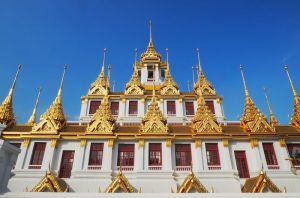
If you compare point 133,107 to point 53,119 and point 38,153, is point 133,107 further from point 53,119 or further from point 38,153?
point 38,153

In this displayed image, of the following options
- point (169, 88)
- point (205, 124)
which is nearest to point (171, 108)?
point (169, 88)

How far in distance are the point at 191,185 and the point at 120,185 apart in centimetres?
523

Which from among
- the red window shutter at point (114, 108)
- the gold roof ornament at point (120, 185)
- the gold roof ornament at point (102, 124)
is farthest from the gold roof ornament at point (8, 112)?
the gold roof ornament at point (120, 185)

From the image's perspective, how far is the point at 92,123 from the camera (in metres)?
22.3

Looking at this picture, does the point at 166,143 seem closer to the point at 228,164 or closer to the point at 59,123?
the point at 228,164

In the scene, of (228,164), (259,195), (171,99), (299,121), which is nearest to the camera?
(259,195)

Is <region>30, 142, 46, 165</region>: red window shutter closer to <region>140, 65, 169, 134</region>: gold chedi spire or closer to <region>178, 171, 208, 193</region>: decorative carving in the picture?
<region>140, 65, 169, 134</region>: gold chedi spire

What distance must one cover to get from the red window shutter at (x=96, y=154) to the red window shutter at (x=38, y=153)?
161 inches

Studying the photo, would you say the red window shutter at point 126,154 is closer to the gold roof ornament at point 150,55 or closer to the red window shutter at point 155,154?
the red window shutter at point 155,154

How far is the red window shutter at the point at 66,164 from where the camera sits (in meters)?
20.3

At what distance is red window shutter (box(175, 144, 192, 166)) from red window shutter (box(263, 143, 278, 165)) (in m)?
6.41

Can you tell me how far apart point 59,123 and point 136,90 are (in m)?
11.8

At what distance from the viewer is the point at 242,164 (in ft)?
68.3

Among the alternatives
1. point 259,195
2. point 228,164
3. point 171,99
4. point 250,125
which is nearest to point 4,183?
point 259,195
